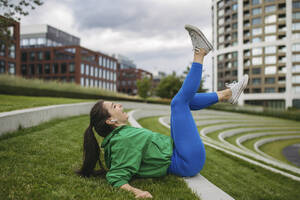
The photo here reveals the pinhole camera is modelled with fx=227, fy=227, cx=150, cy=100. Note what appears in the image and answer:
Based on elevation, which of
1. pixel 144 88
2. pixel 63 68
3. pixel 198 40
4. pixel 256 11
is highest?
pixel 256 11

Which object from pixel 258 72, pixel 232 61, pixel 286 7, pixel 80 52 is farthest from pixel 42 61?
pixel 286 7

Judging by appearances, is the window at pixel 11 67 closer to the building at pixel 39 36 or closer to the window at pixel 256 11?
the building at pixel 39 36

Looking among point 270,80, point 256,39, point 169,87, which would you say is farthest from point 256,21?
point 169,87

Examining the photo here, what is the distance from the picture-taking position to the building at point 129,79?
65.1 meters

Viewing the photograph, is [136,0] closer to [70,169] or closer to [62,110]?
[62,110]

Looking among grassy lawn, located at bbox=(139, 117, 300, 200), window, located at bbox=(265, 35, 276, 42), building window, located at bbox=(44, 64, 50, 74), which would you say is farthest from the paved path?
building window, located at bbox=(44, 64, 50, 74)

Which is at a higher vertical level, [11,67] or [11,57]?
[11,57]

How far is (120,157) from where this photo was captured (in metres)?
2.14

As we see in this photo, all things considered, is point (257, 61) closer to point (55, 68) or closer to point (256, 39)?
point (256, 39)

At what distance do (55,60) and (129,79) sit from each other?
24.3 meters

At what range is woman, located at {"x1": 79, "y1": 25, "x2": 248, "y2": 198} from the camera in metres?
2.16

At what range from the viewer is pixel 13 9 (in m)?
7.67

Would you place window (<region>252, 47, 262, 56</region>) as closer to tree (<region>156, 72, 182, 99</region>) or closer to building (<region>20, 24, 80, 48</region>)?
tree (<region>156, 72, 182, 99</region>)

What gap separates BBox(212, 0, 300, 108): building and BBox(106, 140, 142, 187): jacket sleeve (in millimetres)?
44103
